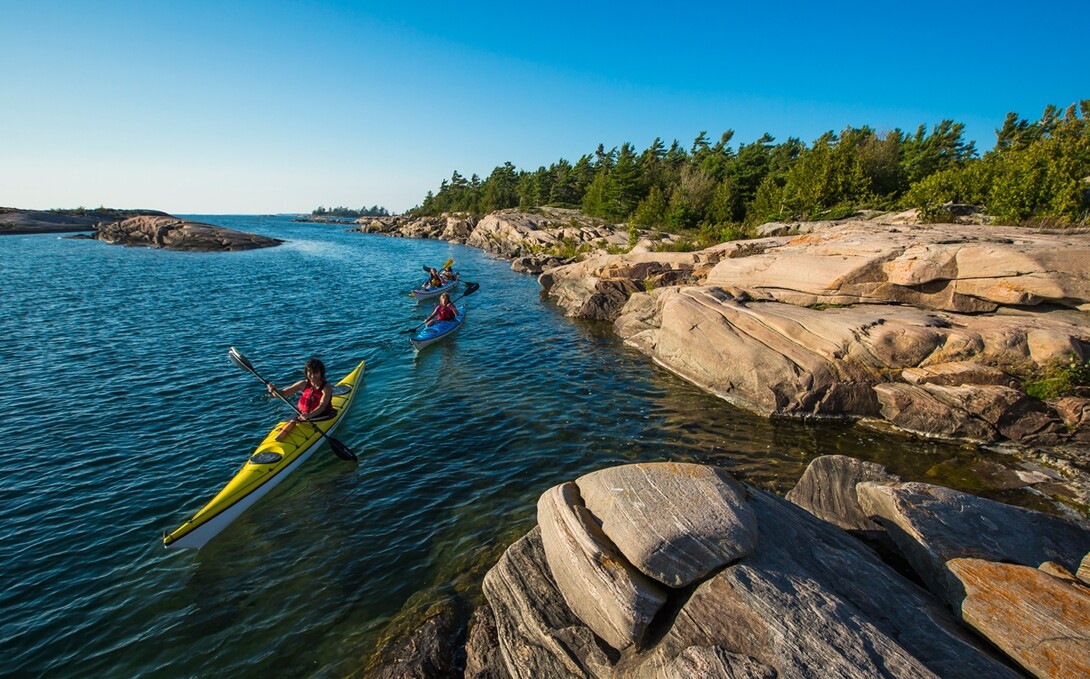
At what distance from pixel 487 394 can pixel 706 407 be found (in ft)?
27.0

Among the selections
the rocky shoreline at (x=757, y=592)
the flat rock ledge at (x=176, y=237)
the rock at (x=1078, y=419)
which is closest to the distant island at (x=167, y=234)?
the flat rock ledge at (x=176, y=237)

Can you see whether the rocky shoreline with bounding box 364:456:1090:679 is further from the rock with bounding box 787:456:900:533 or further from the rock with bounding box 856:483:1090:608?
the rock with bounding box 787:456:900:533

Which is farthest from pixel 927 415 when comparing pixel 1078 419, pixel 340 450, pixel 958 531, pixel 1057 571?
pixel 340 450

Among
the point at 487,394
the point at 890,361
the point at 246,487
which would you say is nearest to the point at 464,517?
the point at 246,487

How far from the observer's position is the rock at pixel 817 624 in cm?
479

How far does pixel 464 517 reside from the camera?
10133 millimetres

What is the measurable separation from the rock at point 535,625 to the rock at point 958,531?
5.23 m

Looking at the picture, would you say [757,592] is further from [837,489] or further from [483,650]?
[837,489]

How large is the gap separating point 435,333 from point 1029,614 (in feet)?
69.8

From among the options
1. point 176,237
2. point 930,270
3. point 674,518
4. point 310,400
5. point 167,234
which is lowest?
point 310,400

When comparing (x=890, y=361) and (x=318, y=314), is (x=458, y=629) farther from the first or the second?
(x=318, y=314)

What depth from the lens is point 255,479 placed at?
34.2 feet

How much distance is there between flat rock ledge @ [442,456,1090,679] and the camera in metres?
4.93

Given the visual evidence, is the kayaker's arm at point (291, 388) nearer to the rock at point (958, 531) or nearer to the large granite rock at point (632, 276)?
the rock at point (958, 531)
